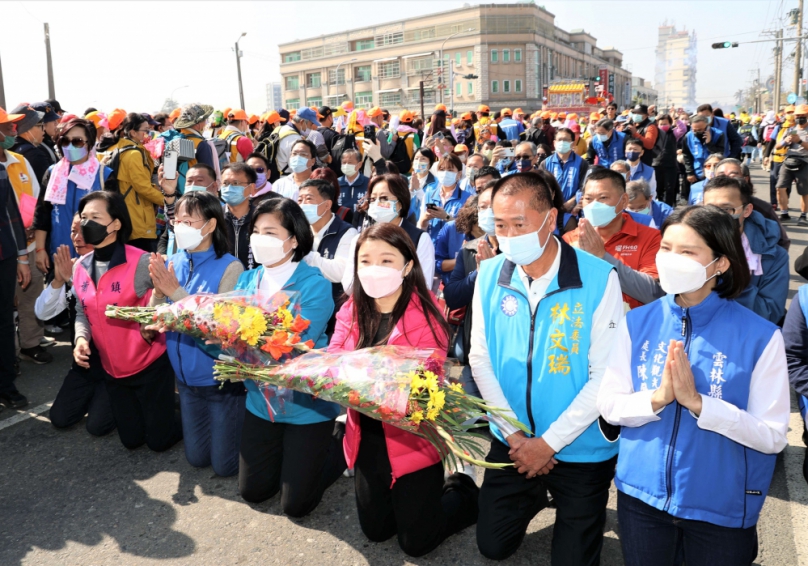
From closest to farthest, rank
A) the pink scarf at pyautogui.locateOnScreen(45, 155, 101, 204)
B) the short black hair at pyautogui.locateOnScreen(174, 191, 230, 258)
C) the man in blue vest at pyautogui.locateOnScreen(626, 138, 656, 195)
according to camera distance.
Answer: the short black hair at pyautogui.locateOnScreen(174, 191, 230, 258), the pink scarf at pyautogui.locateOnScreen(45, 155, 101, 204), the man in blue vest at pyautogui.locateOnScreen(626, 138, 656, 195)

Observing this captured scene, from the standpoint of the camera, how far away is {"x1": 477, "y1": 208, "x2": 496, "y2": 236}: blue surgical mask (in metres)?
4.62

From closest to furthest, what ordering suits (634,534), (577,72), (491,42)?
(634,534)
(491,42)
(577,72)

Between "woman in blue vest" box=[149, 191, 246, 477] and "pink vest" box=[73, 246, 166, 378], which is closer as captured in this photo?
"woman in blue vest" box=[149, 191, 246, 477]

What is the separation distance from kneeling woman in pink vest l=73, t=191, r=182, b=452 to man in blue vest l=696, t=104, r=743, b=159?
9841 millimetres

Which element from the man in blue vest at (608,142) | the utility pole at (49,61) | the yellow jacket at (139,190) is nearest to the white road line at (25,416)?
the yellow jacket at (139,190)

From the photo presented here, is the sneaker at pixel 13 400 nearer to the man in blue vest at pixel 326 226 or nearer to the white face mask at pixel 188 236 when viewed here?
the white face mask at pixel 188 236

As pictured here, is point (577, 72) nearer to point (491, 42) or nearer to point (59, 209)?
→ point (491, 42)

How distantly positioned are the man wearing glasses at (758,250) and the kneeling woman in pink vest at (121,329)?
394 cm

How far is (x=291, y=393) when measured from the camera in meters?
3.49

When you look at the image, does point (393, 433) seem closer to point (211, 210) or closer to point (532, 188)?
point (532, 188)

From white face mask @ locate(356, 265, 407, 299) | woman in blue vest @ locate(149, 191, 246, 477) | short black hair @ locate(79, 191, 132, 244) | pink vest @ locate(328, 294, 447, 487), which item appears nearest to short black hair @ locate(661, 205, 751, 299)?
pink vest @ locate(328, 294, 447, 487)

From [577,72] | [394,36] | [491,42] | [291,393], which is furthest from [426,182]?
[577,72]

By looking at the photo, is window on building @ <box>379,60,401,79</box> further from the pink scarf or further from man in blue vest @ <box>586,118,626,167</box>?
the pink scarf

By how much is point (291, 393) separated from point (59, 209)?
417 cm
